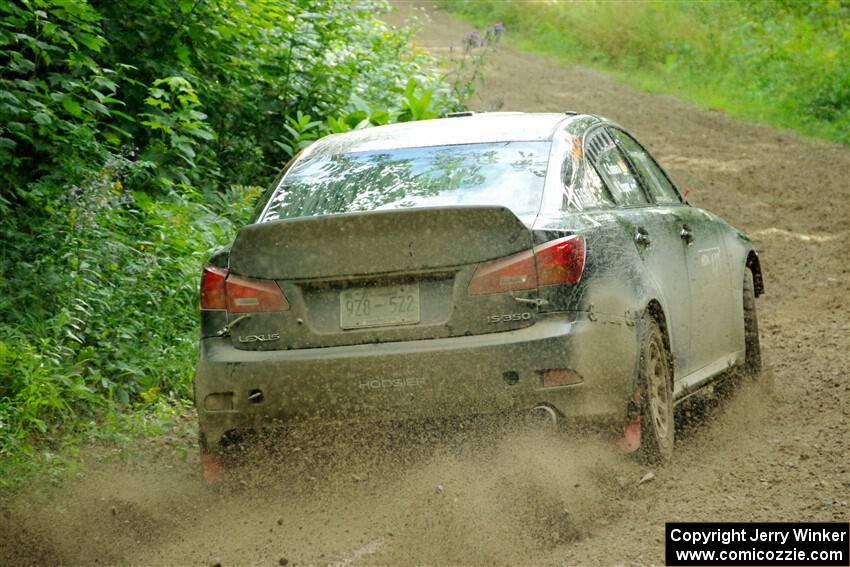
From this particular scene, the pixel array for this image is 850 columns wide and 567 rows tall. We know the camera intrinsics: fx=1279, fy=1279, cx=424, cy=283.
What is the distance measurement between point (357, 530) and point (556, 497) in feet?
2.53

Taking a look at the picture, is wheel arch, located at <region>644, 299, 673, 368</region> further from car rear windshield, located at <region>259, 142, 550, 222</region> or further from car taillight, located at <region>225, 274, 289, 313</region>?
car taillight, located at <region>225, 274, 289, 313</region>

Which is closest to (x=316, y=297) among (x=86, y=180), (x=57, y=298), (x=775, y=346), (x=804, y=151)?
(x=57, y=298)

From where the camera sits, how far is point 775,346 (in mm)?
8914

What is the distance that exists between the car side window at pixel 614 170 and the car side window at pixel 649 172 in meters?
0.17

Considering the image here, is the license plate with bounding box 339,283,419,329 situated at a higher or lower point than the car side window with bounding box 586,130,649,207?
lower

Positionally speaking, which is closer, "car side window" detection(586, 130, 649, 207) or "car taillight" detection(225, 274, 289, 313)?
"car taillight" detection(225, 274, 289, 313)

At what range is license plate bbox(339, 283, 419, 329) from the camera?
5016mm

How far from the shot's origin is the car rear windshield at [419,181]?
5.46 m

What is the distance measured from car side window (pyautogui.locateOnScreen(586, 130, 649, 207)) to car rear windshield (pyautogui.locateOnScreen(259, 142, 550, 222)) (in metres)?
0.43

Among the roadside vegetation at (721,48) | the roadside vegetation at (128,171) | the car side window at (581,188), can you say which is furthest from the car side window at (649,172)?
the roadside vegetation at (721,48)

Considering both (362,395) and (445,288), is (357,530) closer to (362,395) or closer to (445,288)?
(362,395)

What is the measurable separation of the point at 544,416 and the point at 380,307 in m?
0.77

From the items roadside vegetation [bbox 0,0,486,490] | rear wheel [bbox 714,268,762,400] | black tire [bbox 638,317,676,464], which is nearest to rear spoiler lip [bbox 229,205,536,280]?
black tire [bbox 638,317,676,464]

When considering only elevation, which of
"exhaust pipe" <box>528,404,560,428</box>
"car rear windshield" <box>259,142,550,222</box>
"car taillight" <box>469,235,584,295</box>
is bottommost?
"exhaust pipe" <box>528,404,560,428</box>
